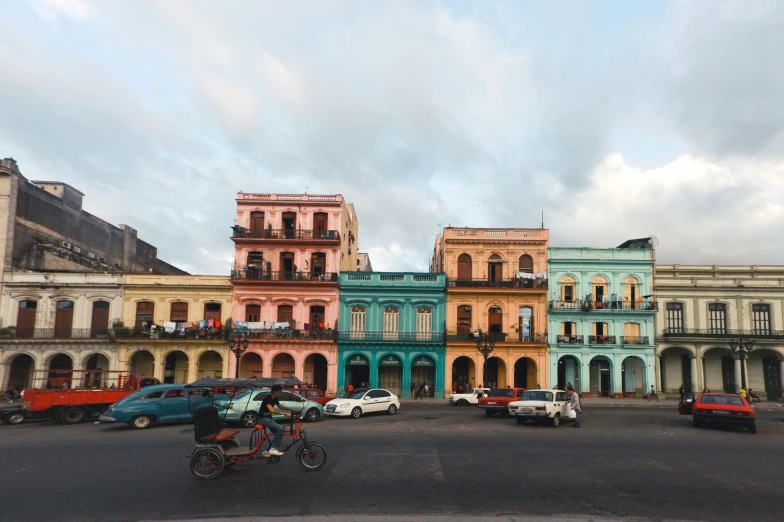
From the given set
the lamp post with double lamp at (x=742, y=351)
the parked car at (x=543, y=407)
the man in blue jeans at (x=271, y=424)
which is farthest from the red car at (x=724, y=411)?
the man in blue jeans at (x=271, y=424)

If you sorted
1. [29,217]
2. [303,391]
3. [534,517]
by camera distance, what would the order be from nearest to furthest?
[534,517] → [303,391] → [29,217]

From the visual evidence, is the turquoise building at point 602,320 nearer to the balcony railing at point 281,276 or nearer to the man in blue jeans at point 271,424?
the balcony railing at point 281,276

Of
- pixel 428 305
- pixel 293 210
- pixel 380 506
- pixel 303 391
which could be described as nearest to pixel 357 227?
pixel 293 210

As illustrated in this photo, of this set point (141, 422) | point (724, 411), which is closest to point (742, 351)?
point (724, 411)

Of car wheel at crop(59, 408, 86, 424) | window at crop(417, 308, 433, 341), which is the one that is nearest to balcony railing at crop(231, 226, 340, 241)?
window at crop(417, 308, 433, 341)

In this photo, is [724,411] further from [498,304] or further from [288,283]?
[288,283]

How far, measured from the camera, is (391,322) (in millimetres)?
40094

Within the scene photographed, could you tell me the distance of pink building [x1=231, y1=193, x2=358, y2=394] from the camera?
39.3m

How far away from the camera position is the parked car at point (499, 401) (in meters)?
23.4

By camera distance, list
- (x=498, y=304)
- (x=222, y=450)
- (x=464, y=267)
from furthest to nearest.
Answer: (x=464, y=267) < (x=498, y=304) < (x=222, y=450)

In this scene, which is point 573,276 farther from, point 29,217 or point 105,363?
point 29,217

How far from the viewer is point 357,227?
2072 inches

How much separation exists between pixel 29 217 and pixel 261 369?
20577 mm

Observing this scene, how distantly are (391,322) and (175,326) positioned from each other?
15931 millimetres
